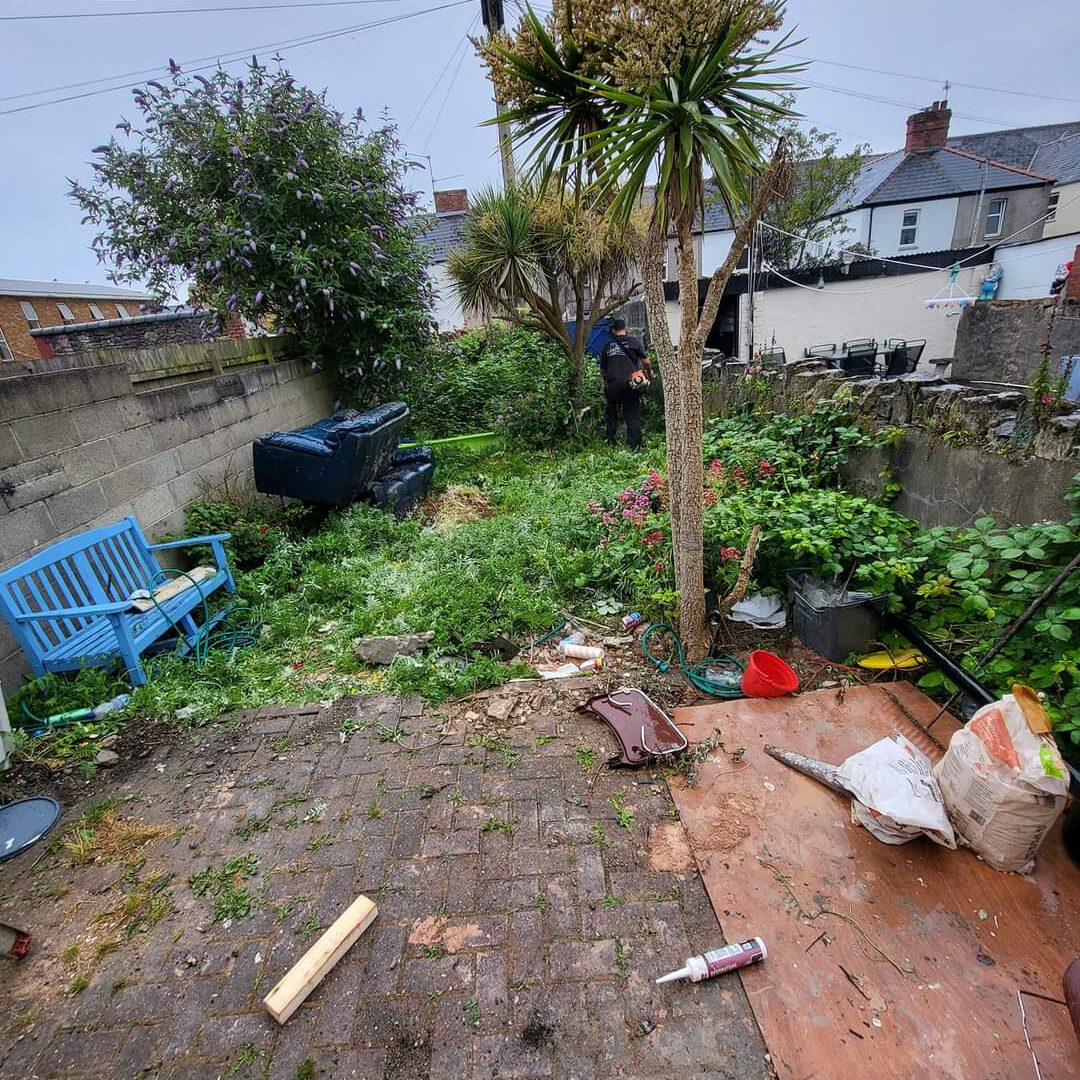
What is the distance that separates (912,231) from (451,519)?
19620mm

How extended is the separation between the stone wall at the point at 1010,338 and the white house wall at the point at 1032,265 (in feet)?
8.82

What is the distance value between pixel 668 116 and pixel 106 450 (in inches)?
149

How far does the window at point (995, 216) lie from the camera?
1642 cm

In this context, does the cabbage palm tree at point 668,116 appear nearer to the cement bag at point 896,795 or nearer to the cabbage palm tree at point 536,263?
the cement bag at point 896,795

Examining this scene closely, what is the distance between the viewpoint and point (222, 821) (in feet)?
7.20

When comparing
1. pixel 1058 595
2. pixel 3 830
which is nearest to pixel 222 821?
pixel 3 830

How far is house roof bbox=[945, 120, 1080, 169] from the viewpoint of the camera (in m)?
20.2

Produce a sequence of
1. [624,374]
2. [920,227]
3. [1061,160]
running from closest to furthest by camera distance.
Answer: [624,374]
[920,227]
[1061,160]

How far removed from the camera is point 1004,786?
167 centimetres

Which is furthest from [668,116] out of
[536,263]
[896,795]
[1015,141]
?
[1015,141]

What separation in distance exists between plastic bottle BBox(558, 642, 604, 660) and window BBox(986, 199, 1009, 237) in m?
21.9

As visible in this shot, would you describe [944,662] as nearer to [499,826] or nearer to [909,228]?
[499,826]

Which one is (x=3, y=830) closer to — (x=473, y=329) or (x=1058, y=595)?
(x=1058, y=595)

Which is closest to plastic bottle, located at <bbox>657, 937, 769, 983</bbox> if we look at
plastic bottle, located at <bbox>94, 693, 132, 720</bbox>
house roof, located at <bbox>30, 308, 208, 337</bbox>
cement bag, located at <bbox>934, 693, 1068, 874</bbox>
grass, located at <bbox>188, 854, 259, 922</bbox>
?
cement bag, located at <bbox>934, 693, 1068, 874</bbox>
